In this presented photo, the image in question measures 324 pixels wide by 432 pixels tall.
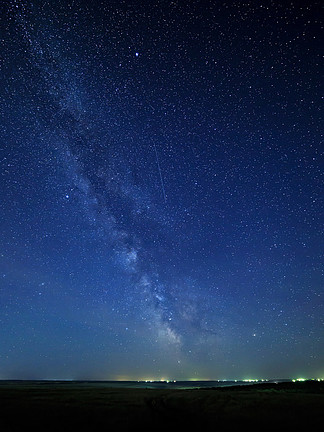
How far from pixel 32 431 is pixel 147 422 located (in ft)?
15.6

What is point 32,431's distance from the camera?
35.3 feet

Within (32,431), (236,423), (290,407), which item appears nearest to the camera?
(32,431)

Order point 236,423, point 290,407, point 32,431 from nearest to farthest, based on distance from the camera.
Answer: point 32,431, point 236,423, point 290,407

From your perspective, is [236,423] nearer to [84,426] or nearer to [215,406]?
[215,406]

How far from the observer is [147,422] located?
38.8 feet

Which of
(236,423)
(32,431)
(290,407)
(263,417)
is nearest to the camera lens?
(32,431)

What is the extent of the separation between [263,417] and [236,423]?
69.4 inches

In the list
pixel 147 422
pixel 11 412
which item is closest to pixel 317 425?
pixel 147 422

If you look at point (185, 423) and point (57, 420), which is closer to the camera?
point (185, 423)

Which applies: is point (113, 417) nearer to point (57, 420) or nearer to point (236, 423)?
point (57, 420)

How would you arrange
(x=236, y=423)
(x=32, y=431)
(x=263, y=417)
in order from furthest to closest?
(x=263, y=417) < (x=236, y=423) < (x=32, y=431)

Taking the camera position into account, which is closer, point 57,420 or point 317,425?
point 317,425

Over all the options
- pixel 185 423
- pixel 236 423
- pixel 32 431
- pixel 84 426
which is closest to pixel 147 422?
pixel 185 423

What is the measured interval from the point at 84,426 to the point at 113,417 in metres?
1.81
